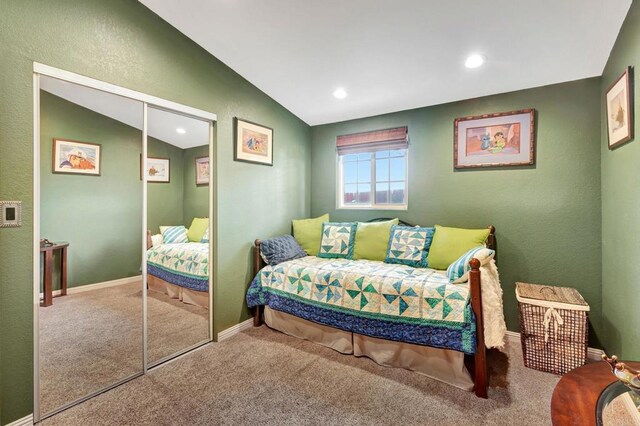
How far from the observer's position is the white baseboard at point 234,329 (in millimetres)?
2758

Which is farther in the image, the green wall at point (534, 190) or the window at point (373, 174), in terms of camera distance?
the window at point (373, 174)

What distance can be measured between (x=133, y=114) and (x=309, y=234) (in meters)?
2.06

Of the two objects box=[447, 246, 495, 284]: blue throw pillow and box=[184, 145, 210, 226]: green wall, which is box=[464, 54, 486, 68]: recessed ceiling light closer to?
box=[447, 246, 495, 284]: blue throw pillow

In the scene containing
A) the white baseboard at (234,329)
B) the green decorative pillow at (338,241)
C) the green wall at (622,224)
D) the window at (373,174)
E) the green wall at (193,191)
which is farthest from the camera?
the window at (373,174)

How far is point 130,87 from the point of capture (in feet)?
6.97

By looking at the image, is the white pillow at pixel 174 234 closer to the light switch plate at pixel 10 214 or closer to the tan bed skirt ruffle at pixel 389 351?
the light switch plate at pixel 10 214

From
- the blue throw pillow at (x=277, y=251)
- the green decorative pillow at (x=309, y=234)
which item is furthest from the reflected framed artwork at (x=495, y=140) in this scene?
the blue throw pillow at (x=277, y=251)

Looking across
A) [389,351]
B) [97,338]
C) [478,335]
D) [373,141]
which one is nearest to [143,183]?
[97,338]

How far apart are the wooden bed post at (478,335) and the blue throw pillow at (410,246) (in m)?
0.84

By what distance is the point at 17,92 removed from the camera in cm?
163

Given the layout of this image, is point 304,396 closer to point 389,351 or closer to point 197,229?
point 389,351

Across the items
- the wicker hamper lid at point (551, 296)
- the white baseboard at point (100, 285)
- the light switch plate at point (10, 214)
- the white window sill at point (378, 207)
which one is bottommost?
the wicker hamper lid at point (551, 296)

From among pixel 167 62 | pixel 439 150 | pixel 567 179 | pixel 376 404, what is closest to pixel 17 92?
pixel 167 62

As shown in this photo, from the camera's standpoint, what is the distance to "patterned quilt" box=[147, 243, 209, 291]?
2.36 meters
